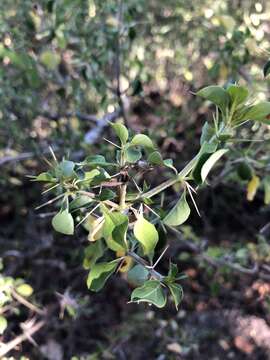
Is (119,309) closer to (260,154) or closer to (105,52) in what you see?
(260,154)

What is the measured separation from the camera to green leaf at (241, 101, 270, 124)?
854 mm

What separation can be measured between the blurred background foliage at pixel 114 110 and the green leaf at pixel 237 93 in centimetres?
65

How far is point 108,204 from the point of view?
99 cm

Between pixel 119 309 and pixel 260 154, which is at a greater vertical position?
pixel 260 154

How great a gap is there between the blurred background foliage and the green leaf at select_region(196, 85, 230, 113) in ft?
2.12

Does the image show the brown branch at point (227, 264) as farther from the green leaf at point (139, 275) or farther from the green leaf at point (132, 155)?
the green leaf at point (132, 155)

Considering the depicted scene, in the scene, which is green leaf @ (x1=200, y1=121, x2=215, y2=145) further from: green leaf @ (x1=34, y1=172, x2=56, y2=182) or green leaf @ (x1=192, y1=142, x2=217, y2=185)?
green leaf @ (x1=34, y1=172, x2=56, y2=182)

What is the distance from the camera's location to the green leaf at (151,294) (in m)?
0.93

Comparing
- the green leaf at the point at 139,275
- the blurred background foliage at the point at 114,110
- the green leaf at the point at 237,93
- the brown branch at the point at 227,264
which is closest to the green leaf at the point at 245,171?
the blurred background foliage at the point at 114,110

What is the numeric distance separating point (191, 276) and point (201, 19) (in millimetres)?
1112

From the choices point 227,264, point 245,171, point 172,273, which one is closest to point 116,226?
point 172,273

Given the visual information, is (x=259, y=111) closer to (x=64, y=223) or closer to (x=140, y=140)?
(x=140, y=140)

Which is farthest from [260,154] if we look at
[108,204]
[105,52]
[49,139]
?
[108,204]

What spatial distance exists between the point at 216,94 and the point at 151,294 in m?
0.36
